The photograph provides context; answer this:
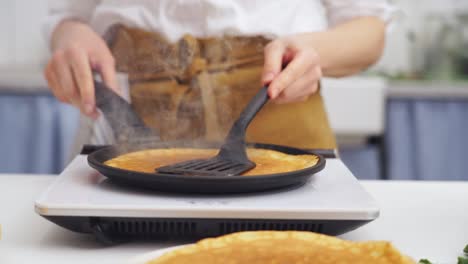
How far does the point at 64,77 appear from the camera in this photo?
1158mm

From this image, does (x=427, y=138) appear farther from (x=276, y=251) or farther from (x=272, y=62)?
(x=276, y=251)

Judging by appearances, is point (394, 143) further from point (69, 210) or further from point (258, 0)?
point (69, 210)

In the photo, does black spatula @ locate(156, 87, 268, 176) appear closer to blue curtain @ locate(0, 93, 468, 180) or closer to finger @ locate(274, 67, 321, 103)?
finger @ locate(274, 67, 321, 103)

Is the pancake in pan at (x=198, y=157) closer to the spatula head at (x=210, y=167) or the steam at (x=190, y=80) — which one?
the spatula head at (x=210, y=167)

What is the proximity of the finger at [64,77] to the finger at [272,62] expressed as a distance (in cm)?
35

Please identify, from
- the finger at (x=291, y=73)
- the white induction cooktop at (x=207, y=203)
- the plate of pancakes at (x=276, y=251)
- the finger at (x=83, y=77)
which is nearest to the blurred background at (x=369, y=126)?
the finger at (x=83, y=77)

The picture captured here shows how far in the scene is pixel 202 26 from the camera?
1.37 metres

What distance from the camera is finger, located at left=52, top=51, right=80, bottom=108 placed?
1.15 metres

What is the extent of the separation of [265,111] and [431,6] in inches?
102

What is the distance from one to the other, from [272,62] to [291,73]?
1.5 inches

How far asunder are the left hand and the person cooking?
9 centimetres

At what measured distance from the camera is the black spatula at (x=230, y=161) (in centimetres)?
79

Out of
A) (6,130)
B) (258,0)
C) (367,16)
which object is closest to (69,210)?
(258,0)

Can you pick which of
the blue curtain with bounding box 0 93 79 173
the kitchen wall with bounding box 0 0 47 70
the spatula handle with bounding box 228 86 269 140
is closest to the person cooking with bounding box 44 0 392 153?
the spatula handle with bounding box 228 86 269 140
